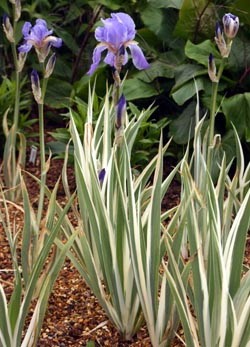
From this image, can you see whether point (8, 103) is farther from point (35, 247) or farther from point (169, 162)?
point (35, 247)

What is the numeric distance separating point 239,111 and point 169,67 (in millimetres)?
534

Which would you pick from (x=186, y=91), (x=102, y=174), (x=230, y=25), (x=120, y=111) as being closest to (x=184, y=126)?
(x=186, y=91)

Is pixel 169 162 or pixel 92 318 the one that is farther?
pixel 169 162

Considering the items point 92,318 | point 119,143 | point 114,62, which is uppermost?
point 114,62

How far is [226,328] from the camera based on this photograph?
75.5 inches

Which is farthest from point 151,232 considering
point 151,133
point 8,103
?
point 8,103

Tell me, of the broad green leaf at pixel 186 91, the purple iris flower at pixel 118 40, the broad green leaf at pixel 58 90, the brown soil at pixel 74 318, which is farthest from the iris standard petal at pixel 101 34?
the broad green leaf at pixel 58 90

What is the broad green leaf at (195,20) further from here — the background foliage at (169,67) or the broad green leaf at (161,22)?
the broad green leaf at (161,22)

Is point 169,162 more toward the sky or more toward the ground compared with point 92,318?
more toward the ground

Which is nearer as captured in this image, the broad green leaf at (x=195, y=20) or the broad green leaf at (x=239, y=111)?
the broad green leaf at (x=239, y=111)

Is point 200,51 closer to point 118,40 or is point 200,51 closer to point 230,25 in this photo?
point 230,25

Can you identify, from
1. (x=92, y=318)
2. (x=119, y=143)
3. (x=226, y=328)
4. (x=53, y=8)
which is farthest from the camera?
(x=53, y=8)

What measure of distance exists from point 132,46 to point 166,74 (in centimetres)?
158

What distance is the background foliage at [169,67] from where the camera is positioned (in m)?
3.55
